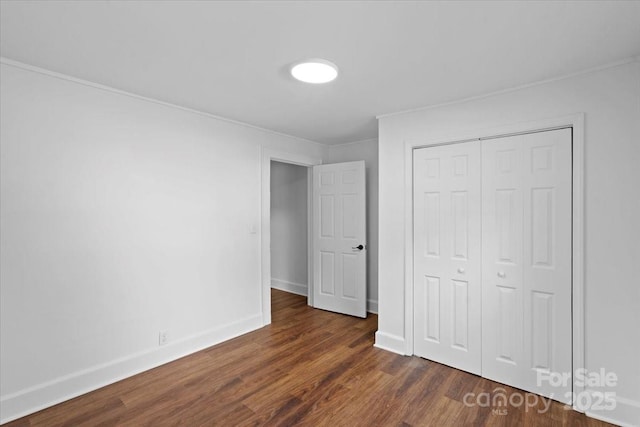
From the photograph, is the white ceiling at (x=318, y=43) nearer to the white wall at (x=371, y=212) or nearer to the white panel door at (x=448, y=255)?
the white panel door at (x=448, y=255)

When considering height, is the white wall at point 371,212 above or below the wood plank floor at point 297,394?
above

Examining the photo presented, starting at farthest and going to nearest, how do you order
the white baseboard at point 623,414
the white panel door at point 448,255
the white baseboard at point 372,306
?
the white baseboard at point 372,306, the white panel door at point 448,255, the white baseboard at point 623,414

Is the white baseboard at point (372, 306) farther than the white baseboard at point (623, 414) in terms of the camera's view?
Yes

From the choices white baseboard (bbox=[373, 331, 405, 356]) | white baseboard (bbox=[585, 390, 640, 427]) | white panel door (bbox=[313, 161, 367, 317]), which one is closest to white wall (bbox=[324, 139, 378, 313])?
white panel door (bbox=[313, 161, 367, 317])

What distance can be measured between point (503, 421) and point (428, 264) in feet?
4.25

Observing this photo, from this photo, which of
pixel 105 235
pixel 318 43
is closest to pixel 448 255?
pixel 318 43

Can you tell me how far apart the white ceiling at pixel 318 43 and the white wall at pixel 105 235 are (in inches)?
13.3

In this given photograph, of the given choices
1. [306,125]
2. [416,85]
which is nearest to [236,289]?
[306,125]

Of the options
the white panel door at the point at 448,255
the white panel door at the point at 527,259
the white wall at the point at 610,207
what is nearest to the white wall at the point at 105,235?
the white panel door at the point at 448,255

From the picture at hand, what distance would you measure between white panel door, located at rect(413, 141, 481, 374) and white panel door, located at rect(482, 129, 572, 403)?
88 mm

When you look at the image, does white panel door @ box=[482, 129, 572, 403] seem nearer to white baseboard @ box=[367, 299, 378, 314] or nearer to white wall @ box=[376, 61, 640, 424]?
white wall @ box=[376, 61, 640, 424]

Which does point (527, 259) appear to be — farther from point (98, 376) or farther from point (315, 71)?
point (98, 376)

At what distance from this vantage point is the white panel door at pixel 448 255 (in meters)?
2.73

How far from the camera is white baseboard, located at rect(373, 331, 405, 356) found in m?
3.11
